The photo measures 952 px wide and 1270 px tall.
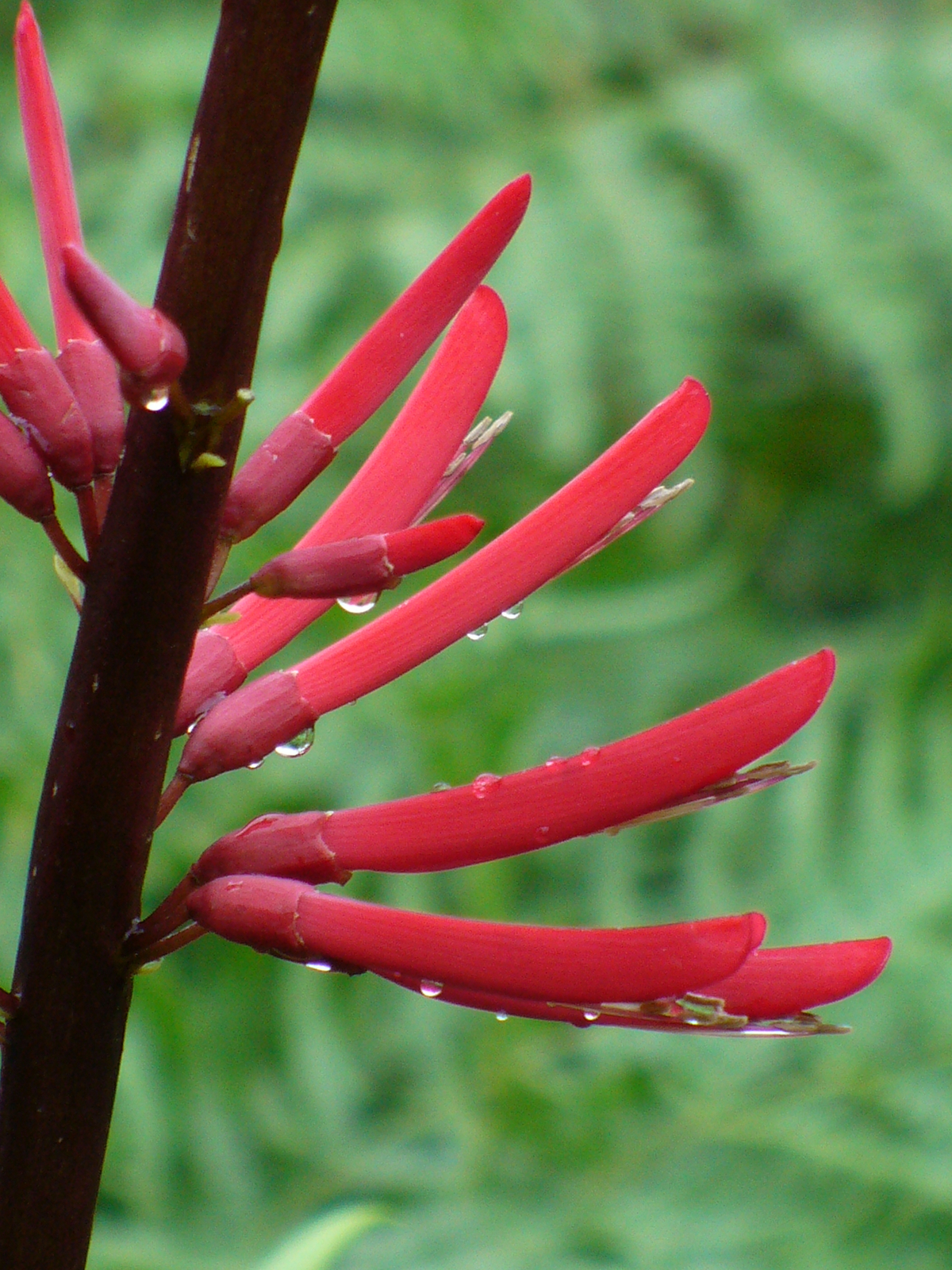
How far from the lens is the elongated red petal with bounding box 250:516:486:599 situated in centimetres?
35

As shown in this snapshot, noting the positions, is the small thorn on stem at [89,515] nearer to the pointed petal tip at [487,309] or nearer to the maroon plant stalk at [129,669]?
the maroon plant stalk at [129,669]

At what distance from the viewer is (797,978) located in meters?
0.39

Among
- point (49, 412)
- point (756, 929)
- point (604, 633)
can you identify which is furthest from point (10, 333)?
point (604, 633)

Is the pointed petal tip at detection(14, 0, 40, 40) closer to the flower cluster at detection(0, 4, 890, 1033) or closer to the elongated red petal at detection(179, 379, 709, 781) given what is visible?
the flower cluster at detection(0, 4, 890, 1033)

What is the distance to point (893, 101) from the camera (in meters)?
2.01

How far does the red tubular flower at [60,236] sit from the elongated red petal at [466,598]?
84mm

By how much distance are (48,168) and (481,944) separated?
255 mm

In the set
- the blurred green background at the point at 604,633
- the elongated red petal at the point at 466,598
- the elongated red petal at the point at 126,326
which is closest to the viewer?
the elongated red petal at the point at 126,326

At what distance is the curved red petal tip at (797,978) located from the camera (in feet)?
1.25

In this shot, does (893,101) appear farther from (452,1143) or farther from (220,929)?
(220,929)

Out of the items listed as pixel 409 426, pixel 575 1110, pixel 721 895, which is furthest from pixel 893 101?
pixel 409 426

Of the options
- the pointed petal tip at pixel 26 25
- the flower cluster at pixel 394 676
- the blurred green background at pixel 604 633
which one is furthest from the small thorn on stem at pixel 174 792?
the blurred green background at pixel 604 633

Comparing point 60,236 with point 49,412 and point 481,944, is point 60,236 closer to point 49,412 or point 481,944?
point 49,412

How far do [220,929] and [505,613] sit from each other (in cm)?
12
